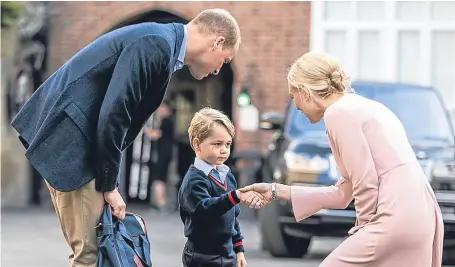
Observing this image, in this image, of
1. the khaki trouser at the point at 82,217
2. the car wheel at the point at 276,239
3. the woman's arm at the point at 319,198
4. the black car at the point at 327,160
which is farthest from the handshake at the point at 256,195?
the car wheel at the point at 276,239

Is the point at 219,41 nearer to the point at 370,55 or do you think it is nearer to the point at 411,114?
the point at 411,114

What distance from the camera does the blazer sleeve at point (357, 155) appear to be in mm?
4621

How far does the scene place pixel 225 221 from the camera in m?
5.70

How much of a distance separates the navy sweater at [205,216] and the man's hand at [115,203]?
513 millimetres

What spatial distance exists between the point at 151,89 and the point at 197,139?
668 millimetres

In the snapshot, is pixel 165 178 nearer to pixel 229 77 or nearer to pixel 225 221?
pixel 229 77

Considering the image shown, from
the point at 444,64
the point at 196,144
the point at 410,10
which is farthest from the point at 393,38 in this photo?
the point at 196,144

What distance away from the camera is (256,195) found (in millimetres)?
5391

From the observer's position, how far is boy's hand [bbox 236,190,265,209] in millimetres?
5352

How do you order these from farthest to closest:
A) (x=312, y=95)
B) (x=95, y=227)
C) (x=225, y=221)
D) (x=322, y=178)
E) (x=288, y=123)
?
1. (x=288, y=123)
2. (x=322, y=178)
3. (x=225, y=221)
4. (x=95, y=227)
5. (x=312, y=95)

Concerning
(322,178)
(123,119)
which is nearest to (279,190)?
(123,119)

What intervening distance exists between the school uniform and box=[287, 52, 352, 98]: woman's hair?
0.98 meters

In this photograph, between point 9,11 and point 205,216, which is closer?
point 205,216

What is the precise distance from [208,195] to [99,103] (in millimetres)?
848
